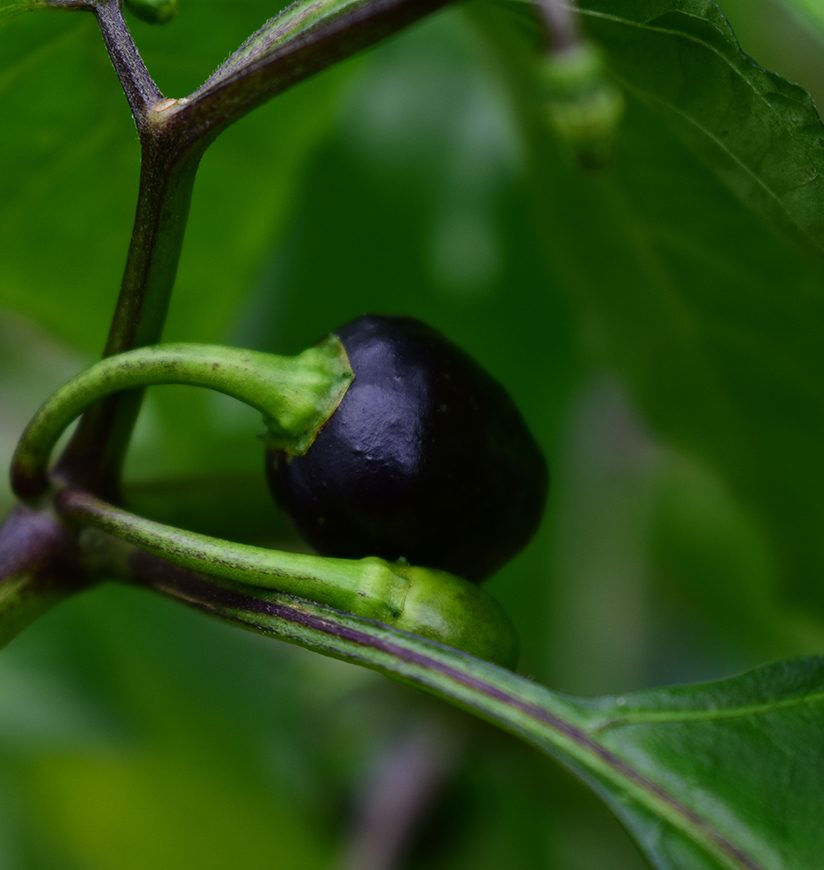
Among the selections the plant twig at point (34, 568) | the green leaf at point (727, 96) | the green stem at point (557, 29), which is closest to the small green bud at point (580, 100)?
the green stem at point (557, 29)

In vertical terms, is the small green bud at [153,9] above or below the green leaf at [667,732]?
above

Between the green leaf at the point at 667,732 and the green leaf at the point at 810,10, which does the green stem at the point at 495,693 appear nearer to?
the green leaf at the point at 667,732

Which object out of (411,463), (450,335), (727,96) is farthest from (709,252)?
(450,335)

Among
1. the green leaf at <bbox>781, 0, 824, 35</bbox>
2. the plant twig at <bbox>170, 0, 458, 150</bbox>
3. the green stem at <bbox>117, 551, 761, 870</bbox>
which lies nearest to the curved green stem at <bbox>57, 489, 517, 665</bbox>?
the green stem at <bbox>117, 551, 761, 870</bbox>

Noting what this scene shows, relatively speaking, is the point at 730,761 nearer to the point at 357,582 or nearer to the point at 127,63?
the point at 357,582

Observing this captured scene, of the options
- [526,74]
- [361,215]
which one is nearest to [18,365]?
[361,215]

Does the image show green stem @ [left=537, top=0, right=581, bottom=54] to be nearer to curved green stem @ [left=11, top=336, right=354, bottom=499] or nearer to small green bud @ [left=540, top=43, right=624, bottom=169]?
small green bud @ [left=540, top=43, right=624, bottom=169]
